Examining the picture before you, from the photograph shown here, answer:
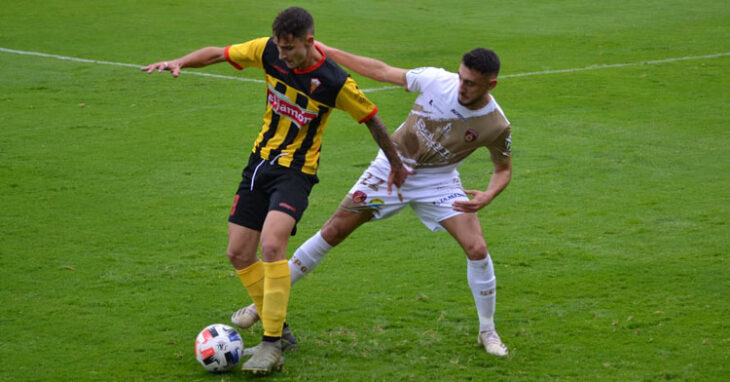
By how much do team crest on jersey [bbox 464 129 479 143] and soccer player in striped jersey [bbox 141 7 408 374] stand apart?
0.53m

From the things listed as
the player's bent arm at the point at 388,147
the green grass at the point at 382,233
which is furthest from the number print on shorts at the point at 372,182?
the green grass at the point at 382,233

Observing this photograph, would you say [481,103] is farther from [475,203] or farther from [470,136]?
[475,203]

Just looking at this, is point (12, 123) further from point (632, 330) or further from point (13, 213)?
point (632, 330)

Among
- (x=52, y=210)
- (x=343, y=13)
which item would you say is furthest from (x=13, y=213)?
(x=343, y=13)

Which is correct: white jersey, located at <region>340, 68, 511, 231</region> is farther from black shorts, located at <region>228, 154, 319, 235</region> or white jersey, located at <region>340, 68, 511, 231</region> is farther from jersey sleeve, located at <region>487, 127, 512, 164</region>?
black shorts, located at <region>228, 154, 319, 235</region>

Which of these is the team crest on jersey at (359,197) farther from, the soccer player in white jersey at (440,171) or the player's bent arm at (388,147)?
the player's bent arm at (388,147)

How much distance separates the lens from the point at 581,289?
7.41 meters

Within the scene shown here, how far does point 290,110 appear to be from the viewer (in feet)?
20.0

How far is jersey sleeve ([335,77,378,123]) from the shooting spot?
232 inches

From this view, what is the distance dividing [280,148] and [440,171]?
1.15m

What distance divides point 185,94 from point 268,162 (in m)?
9.21

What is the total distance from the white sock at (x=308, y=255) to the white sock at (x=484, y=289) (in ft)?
3.47

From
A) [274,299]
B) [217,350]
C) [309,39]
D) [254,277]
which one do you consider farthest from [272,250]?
[309,39]

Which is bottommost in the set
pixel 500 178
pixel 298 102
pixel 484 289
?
pixel 484 289
